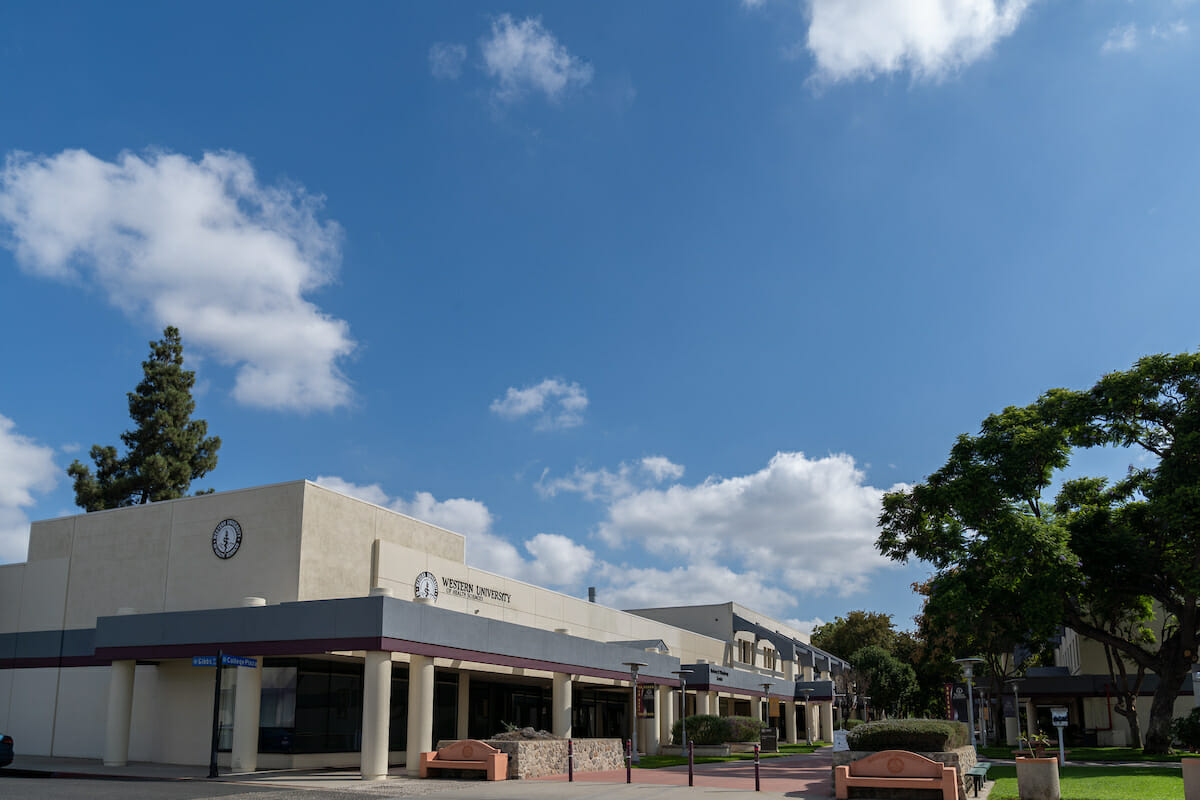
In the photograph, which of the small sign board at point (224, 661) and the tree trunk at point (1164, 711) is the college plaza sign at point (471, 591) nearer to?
the small sign board at point (224, 661)

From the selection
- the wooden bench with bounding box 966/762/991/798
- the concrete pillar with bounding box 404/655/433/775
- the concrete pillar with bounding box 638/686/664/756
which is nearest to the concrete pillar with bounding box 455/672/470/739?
the concrete pillar with bounding box 404/655/433/775

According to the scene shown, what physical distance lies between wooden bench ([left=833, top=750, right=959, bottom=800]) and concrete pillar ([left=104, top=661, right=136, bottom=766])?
19.5 m

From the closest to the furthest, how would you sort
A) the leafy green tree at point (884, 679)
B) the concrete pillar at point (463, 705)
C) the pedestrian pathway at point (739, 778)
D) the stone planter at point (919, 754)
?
the stone planter at point (919, 754)
the pedestrian pathway at point (739, 778)
the concrete pillar at point (463, 705)
the leafy green tree at point (884, 679)

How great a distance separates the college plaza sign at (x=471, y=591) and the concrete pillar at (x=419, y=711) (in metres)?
8.38

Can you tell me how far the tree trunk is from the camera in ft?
114

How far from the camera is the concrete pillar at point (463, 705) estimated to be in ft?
112

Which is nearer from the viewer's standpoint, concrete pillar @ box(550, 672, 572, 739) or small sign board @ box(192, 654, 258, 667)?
small sign board @ box(192, 654, 258, 667)

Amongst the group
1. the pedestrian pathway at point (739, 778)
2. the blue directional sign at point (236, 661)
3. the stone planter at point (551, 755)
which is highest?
the blue directional sign at point (236, 661)

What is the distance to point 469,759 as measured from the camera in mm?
23703

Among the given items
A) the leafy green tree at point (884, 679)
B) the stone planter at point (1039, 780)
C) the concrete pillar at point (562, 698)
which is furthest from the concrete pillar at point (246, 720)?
the leafy green tree at point (884, 679)

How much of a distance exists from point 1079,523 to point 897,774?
21.4 metres

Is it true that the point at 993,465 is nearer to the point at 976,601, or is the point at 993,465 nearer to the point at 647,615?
the point at 976,601

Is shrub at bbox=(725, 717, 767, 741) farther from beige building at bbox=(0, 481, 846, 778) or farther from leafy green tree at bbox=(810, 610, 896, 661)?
leafy green tree at bbox=(810, 610, 896, 661)

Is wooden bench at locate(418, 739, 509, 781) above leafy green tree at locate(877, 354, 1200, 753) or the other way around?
the other way around
